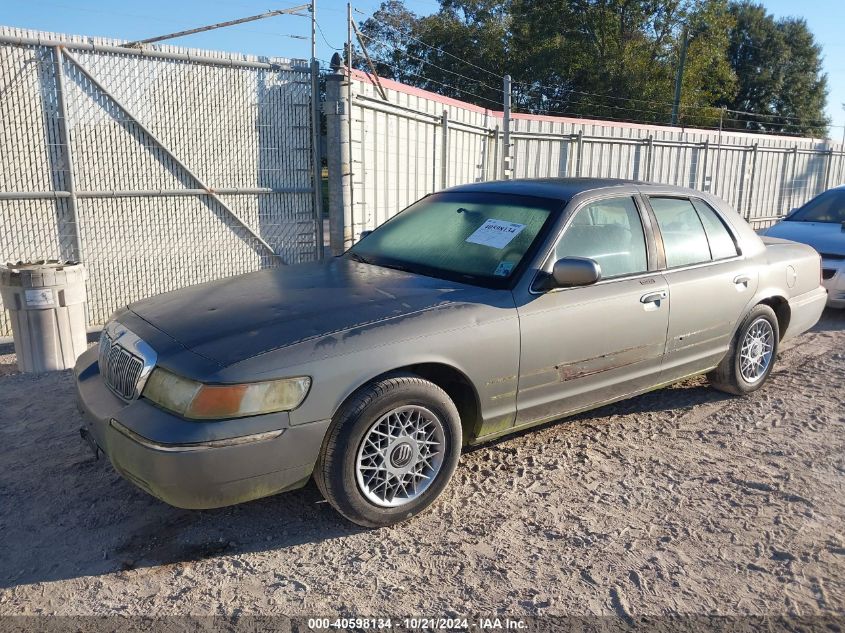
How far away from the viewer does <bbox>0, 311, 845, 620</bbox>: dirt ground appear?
9.51 feet

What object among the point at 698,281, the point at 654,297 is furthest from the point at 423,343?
the point at 698,281

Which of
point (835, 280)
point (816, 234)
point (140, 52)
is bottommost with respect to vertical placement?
point (835, 280)

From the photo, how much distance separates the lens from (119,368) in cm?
343

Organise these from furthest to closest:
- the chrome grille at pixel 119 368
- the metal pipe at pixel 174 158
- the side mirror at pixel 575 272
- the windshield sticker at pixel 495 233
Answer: the metal pipe at pixel 174 158, the windshield sticker at pixel 495 233, the side mirror at pixel 575 272, the chrome grille at pixel 119 368

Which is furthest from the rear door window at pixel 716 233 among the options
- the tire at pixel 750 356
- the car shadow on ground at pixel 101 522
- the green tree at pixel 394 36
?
the green tree at pixel 394 36

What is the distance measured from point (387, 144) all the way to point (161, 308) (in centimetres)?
522

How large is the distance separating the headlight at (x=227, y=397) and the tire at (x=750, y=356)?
3.47 m

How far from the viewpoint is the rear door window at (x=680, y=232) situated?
4672mm

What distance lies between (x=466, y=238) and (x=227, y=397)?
1915mm

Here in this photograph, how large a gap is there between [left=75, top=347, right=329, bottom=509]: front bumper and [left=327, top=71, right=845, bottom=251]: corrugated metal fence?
196 inches

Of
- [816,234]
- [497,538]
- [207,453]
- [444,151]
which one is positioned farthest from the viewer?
[444,151]

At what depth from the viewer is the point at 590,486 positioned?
12.8ft

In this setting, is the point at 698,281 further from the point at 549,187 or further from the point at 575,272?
the point at 575,272

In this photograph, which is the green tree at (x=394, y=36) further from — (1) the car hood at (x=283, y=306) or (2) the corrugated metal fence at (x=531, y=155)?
(1) the car hood at (x=283, y=306)
